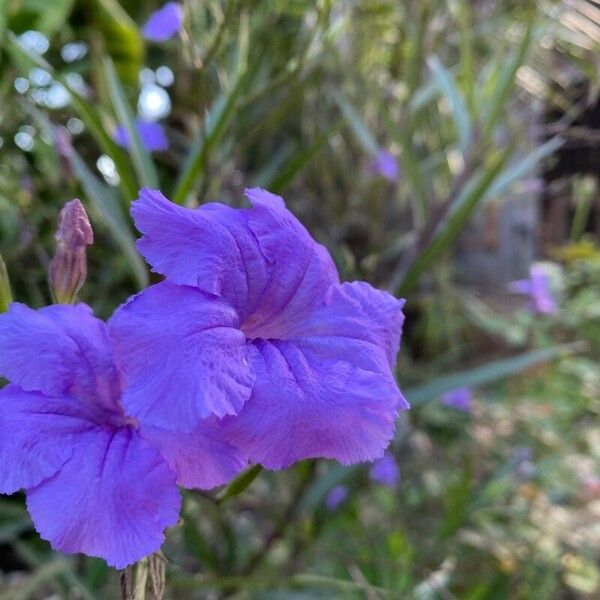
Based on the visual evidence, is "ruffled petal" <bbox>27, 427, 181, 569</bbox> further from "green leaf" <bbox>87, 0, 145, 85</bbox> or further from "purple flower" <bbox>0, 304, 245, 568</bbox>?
"green leaf" <bbox>87, 0, 145, 85</bbox>

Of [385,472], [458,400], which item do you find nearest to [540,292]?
[458,400]

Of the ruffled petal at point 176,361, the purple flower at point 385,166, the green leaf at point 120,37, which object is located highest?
the ruffled petal at point 176,361

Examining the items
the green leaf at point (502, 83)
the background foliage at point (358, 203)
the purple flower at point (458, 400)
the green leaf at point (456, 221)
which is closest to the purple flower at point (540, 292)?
the background foliage at point (358, 203)

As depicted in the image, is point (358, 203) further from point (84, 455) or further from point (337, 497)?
point (84, 455)

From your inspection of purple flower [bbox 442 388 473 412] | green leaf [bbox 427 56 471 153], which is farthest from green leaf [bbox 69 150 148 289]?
purple flower [bbox 442 388 473 412]

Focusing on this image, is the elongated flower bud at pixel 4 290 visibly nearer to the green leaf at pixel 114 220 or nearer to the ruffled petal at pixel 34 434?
the ruffled petal at pixel 34 434

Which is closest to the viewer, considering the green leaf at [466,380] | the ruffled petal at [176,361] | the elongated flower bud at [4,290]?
the ruffled petal at [176,361]
